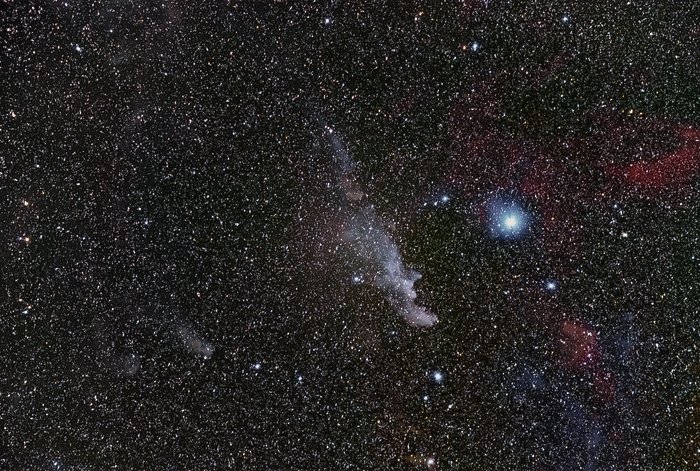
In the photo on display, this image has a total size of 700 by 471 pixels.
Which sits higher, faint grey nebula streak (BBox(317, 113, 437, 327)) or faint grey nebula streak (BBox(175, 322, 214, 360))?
faint grey nebula streak (BBox(317, 113, 437, 327))

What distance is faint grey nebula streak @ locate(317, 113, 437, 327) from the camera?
1.41ft

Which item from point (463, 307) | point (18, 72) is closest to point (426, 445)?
point (463, 307)

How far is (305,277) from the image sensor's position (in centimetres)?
43

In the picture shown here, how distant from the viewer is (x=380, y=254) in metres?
0.43

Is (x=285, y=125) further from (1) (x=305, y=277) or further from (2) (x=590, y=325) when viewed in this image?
(2) (x=590, y=325)

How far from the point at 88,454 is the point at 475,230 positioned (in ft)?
1.22

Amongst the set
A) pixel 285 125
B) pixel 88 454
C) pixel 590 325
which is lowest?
pixel 88 454

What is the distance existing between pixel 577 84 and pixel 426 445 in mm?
312

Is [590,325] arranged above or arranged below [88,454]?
above

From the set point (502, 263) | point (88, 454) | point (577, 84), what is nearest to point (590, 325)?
point (502, 263)

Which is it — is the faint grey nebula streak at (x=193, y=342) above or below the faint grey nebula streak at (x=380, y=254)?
below

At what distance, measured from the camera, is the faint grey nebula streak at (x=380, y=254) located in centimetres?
43

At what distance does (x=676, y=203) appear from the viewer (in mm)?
424

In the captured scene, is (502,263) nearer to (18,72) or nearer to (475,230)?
(475,230)
